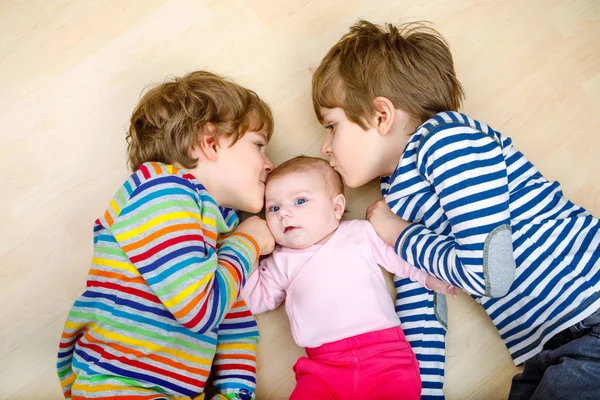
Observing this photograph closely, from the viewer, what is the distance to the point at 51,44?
144 cm

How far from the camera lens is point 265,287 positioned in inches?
50.3

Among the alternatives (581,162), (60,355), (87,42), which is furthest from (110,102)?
(581,162)

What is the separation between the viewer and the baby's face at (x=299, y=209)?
1222mm

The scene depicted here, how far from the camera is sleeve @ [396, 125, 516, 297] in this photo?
1.03 m

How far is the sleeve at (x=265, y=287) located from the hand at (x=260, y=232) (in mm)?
53

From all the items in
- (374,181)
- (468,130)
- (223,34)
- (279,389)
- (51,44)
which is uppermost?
(51,44)

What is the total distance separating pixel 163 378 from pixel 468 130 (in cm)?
81

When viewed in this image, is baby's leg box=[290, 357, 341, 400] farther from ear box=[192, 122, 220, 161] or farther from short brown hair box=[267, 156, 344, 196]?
ear box=[192, 122, 220, 161]

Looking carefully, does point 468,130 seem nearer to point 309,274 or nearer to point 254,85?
point 309,274

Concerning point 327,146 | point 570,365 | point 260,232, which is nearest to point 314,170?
point 327,146

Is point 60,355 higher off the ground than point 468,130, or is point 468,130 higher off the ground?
point 468,130

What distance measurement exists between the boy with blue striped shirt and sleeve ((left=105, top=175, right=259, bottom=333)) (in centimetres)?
39

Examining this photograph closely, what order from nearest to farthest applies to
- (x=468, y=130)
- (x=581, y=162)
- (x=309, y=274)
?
(x=468, y=130) → (x=309, y=274) → (x=581, y=162)

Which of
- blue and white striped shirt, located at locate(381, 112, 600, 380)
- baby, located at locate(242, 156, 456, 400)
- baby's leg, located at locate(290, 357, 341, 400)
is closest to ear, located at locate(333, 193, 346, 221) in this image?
baby, located at locate(242, 156, 456, 400)
